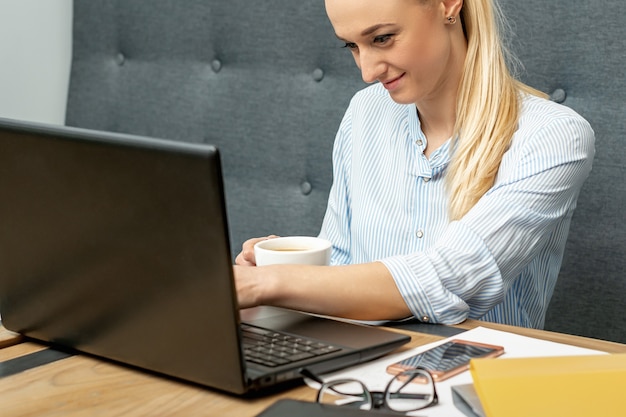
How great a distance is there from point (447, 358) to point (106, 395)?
13.5 inches

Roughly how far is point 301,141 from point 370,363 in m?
1.05

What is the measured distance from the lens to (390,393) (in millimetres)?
835

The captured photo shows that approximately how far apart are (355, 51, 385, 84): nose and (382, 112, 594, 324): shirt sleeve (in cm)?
23

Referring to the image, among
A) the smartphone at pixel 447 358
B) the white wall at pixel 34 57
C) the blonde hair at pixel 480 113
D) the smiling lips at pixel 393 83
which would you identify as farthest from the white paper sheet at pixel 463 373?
the white wall at pixel 34 57

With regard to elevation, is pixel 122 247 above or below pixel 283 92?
below

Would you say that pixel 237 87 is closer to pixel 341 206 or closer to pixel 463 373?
pixel 341 206

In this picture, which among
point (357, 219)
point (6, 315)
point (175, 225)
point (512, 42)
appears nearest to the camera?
point (175, 225)

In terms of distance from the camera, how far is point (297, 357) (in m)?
0.89

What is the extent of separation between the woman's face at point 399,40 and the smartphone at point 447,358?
521mm

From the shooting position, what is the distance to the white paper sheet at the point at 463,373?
83cm

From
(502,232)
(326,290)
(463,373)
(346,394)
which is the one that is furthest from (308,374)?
(502,232)

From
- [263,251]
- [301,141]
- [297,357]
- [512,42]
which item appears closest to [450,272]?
[263,251]

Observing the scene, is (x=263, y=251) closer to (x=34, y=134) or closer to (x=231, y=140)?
(x=34, y=134)

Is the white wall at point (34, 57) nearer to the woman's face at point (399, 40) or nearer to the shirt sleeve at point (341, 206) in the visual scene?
the shirt sleeve at point (341, 206)
